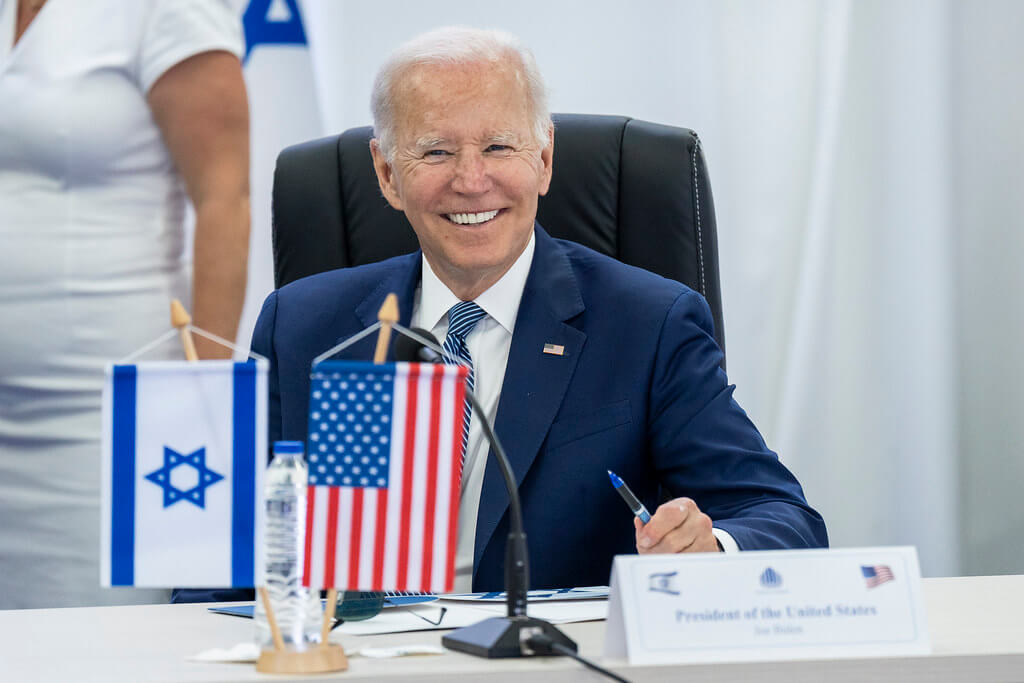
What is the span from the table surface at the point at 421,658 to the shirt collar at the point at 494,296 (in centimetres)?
69

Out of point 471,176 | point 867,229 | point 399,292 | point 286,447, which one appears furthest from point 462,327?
point 867,229

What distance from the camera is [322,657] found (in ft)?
3.26

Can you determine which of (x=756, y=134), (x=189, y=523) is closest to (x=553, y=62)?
(x=756, y=134)

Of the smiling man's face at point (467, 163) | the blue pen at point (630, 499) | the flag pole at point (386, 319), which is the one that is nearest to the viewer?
the flag pole at point (386, 319)

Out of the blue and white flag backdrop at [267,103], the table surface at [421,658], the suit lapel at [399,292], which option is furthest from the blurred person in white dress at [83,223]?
the table surface at [421,658]

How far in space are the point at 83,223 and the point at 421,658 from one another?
1595 millimetres

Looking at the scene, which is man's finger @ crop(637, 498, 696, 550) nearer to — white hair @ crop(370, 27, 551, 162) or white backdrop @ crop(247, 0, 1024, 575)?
white hair @ crop(370, 27, 551, 162)

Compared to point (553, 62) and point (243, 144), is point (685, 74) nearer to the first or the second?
point (553, 62)

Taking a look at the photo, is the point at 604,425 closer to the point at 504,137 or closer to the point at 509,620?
the point at 504,137

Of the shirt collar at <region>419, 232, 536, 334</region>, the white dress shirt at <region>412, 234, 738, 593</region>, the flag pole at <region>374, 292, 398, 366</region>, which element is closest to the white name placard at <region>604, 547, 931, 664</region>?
the flag pole at <region>374, 292, 398, 366</region>

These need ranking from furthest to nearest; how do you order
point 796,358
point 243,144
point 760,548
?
point 796,358 → point 243,144 → point 760,548

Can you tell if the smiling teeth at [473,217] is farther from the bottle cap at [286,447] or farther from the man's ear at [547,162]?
the bottle cap at [286,447]

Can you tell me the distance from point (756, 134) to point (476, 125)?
3.86ft

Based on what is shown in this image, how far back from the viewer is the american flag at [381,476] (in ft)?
3.19
